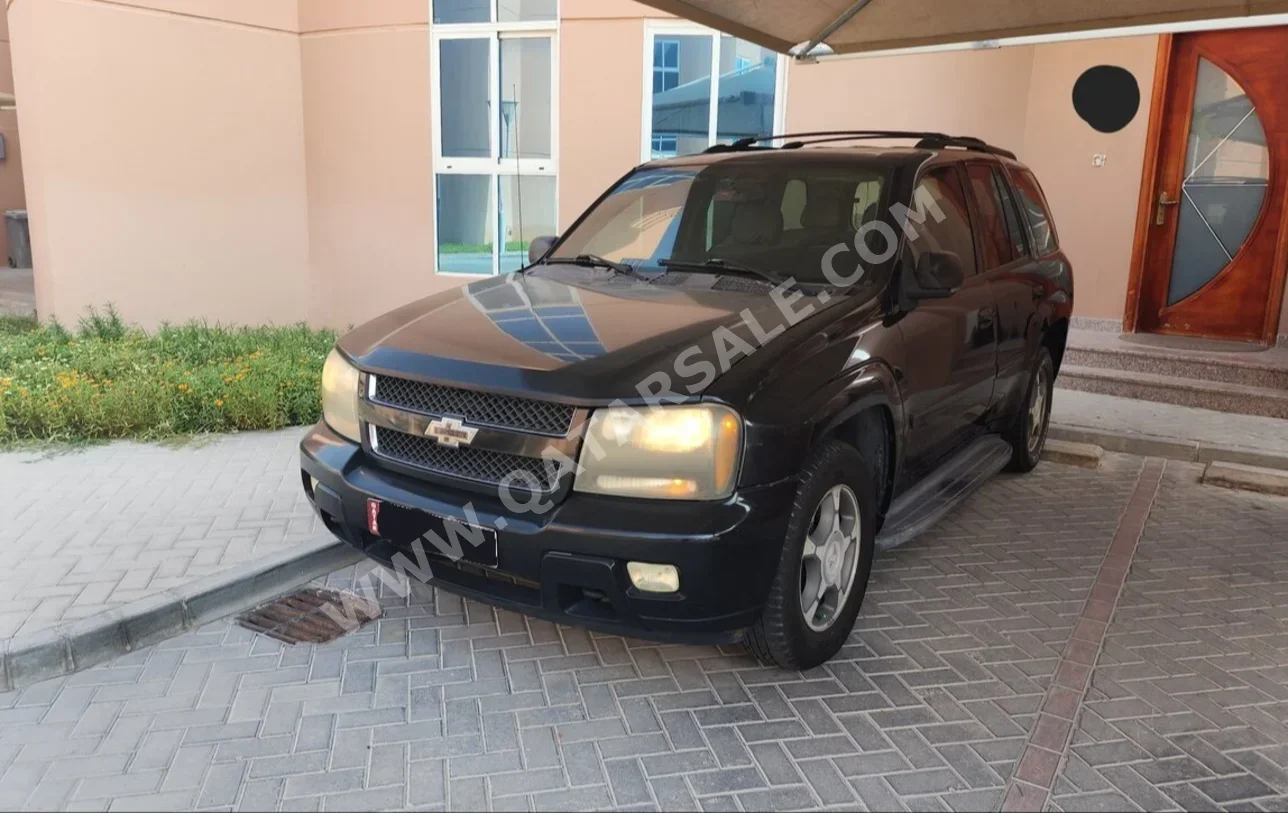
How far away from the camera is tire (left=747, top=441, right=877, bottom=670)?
10.1 feet

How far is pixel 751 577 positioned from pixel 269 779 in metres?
1.58

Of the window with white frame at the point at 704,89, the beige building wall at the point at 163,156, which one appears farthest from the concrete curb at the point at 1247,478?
the beige building wall at the point at 163,156

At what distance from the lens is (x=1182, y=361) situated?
7.53 metres

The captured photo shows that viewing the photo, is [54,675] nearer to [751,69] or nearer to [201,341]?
[201,341]

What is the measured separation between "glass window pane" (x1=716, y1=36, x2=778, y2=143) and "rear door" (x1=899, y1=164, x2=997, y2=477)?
4.18 metres

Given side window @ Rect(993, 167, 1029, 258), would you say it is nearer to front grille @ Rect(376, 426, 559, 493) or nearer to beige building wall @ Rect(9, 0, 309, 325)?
front grille @ Rect(376, 426, 559, 493)

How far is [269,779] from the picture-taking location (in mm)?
2787

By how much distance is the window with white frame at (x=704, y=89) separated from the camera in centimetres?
847

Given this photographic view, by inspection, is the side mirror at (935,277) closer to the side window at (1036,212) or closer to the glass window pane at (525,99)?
the side window at (1036,212)

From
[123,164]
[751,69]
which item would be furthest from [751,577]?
[123,164]

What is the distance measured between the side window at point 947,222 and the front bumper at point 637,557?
5.37 ft

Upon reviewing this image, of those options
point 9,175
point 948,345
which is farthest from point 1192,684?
point 9,175

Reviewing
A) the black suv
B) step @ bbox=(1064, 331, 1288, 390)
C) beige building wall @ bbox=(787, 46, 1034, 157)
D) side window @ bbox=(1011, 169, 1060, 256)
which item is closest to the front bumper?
the black suv

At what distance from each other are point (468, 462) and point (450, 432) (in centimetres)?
12
